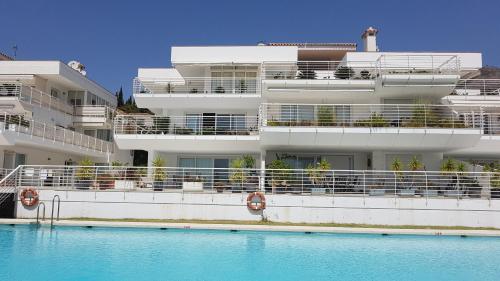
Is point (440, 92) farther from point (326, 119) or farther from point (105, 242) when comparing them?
point (105, 242)

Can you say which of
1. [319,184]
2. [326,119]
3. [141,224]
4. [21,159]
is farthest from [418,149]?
[21,159]

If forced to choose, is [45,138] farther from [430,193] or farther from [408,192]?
[430,193]

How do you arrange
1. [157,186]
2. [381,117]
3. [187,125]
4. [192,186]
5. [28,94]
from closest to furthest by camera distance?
[192,186] < [157,186] < [381,117] < [187,125] < [28,94]

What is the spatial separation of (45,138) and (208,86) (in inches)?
427

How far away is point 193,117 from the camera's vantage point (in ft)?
87.4

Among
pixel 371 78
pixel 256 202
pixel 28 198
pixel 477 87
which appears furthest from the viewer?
pixel 477 87

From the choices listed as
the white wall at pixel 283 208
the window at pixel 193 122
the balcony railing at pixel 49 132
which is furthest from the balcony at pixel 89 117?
the white wall at pixel 283 208

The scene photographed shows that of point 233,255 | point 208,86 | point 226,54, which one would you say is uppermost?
point 226,54

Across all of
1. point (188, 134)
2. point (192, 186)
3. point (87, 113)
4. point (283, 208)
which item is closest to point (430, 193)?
point (283, 208)

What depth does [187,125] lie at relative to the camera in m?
27.3

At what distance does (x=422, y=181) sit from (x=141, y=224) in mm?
13970

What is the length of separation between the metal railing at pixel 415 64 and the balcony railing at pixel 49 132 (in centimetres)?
2101

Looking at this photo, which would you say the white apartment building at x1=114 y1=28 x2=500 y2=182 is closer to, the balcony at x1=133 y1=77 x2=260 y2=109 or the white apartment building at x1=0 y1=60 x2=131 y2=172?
the balcony at x1=133 y1=77 x2=260 y2=109

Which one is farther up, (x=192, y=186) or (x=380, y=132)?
(x=380, y=132)
